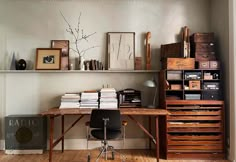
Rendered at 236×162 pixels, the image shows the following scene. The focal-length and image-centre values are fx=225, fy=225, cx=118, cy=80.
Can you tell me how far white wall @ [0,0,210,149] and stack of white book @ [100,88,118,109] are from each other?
1.19 ft

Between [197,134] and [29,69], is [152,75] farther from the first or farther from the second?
[29,69]

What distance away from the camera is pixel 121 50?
3949 millimetres

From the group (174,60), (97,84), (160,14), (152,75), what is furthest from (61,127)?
(160,14)

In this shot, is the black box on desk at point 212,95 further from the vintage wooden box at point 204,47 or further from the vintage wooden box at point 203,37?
the vintage wooden box at point 203,37

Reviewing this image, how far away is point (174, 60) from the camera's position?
3455 mm

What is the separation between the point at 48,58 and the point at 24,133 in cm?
131

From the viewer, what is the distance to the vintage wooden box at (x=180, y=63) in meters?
3.44

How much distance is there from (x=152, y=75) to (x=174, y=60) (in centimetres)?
63

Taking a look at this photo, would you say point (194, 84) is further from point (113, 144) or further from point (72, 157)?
point (72, 157)

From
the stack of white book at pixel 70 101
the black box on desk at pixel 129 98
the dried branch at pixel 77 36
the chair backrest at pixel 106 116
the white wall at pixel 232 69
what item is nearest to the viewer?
the chair backrest at pixel 106 116

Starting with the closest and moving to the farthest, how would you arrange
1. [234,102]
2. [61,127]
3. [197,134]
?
[234,102] < [197,134] < [61,127]

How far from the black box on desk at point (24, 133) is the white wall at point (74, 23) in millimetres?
320

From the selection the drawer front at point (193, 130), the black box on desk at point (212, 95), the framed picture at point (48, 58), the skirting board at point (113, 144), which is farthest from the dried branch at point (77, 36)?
the black box on desk at point (212, 95)

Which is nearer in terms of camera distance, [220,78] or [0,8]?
[220,78]
